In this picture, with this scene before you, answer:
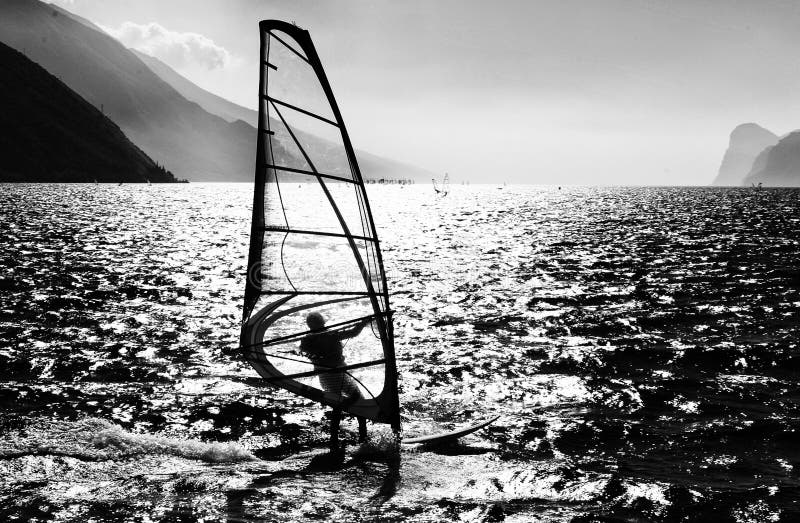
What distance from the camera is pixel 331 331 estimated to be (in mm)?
11539

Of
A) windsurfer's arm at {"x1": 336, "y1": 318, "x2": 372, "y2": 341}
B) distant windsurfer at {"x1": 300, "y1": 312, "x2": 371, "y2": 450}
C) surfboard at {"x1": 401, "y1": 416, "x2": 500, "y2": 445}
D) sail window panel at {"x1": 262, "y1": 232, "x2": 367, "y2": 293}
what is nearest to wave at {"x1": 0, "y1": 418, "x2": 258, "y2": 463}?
distant windsurfer at {"x1": 300, "y1": 312, "x2": 371, "y2": 450}

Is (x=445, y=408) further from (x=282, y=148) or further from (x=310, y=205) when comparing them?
(x=282, y=148)

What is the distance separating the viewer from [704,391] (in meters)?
16.4

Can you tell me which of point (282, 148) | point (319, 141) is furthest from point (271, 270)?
point (319, 141)

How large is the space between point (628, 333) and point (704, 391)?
6.53m

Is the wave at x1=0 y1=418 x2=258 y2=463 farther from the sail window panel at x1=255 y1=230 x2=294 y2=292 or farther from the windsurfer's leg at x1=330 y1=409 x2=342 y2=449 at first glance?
the sail window panel at x1=255 y1=230 x2=294 y2=292

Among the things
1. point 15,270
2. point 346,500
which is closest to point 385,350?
point 346,500

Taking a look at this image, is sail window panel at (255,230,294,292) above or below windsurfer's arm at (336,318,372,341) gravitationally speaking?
above

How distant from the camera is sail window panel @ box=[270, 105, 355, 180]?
11273 mm

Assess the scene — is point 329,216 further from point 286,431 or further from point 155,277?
point 155,277

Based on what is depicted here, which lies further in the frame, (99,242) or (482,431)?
(99,242)

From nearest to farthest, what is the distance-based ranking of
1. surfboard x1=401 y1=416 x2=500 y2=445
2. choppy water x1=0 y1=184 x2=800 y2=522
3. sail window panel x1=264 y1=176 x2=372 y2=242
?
1. choppy water x1=0 y1=184 x2=800 y2=522
2. sail window panel x1=264 y1=176 x2=372 y2=242
3. surfboard x1=401 y1=416 x2=500 y2=445

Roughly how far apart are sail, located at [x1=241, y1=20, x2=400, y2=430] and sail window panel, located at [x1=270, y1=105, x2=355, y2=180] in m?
0.02

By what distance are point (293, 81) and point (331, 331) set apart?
4764 mm
